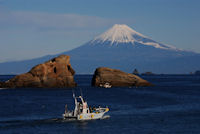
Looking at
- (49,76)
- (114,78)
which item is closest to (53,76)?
(49,76)

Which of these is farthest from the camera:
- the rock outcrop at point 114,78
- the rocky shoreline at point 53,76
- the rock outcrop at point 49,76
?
the rock outcrop at point 114,78

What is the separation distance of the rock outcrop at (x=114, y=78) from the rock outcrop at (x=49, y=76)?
Answer: 11.1m

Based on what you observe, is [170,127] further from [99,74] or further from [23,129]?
[99,74]

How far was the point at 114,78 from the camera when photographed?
161625 millimetres

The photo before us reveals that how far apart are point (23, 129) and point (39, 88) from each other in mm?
92871

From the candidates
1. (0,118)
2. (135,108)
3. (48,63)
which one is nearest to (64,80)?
(48,63)

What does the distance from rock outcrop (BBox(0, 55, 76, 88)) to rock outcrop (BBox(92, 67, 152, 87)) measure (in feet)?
36.4

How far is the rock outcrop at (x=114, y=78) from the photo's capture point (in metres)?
157

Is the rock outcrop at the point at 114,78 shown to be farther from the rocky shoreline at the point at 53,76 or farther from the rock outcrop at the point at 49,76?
the rock outcrop at the point at 49,76

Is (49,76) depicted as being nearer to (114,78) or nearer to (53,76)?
(53,76)

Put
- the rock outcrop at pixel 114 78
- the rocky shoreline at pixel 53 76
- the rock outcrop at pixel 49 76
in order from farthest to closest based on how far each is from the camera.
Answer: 1. the rock outcrop at pixel 114 78
2. the rocky shoreline at pixel 53 76
3. the rock outcrop at pixel 49 76

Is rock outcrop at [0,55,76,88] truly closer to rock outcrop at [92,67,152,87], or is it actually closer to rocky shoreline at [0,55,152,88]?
rocky shoreline at [0,55,152,88]

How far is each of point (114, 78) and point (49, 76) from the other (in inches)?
1004

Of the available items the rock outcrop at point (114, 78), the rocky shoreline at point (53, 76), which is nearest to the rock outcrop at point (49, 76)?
the rocky shoreline at point (53, 76)
